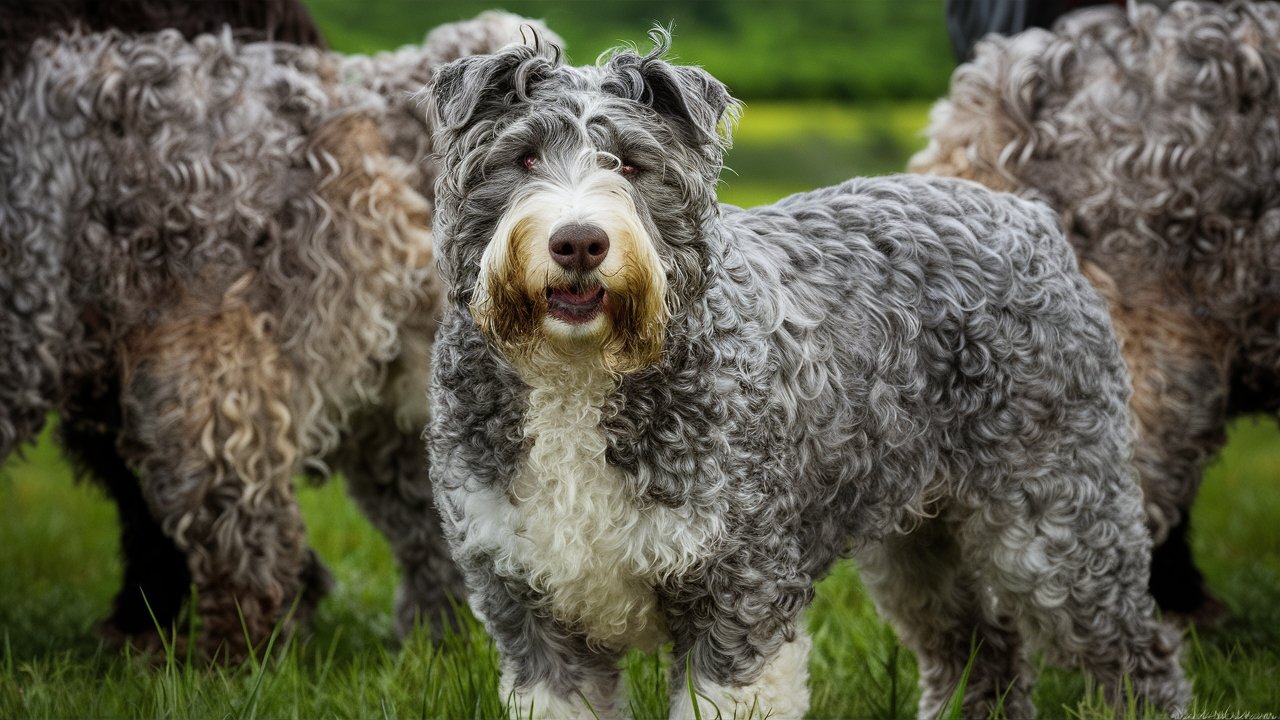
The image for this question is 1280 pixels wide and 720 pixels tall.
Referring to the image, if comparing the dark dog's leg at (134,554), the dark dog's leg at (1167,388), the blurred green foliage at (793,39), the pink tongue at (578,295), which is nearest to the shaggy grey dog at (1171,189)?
the dark dog's leg at (1167,388)

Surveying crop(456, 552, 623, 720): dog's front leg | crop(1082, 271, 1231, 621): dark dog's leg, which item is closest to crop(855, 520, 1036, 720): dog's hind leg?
crop(1082, 271, 1231, 621): dark dog's leg

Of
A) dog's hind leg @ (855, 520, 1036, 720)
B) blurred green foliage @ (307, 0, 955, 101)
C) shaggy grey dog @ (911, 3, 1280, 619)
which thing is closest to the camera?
dog's hind leg @ (855, 520, 1036, 720)

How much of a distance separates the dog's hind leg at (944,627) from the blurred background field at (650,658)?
14 centimetres

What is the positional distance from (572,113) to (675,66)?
0.30m

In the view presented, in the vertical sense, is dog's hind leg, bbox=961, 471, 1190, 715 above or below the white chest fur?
below

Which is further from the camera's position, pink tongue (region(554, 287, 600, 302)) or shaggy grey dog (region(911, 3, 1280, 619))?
shaggy grey dog (region(911, 3, 1280, 619))

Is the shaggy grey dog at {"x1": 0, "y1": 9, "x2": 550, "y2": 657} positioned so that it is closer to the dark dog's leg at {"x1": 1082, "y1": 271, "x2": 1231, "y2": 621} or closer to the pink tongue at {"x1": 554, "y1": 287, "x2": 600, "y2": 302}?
the pink tongue at {"x1": 554, "y1": 287, "x2": 600, "y2": 302}

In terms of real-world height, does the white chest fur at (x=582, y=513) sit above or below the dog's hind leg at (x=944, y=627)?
above

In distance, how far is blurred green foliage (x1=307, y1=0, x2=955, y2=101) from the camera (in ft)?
41.0

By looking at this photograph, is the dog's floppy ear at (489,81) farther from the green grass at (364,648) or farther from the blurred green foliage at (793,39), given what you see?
the blurred green foliage at (793,39)

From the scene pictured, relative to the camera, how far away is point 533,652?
3.62 m

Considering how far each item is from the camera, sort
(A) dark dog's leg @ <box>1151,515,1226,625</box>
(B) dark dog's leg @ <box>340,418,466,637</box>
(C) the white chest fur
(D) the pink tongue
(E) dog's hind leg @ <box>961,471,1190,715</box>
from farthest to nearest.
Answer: (A) dark dog's leg @ <box>1151,515,1226,625</box>
(B) dark dog's leg @ <box>340,418,466,637</box>
(E) dog's hind leg @ <box>961,471,1190,715</box>
(C) the white chest fur
(D) the pink tongue

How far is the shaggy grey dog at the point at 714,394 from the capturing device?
324 cm

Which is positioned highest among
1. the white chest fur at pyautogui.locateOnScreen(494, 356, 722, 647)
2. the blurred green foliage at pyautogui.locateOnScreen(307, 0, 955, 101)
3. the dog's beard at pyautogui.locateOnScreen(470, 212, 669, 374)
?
the dog's beard at pyautogui.locateOnScreen(470, 212, 669, 374)
